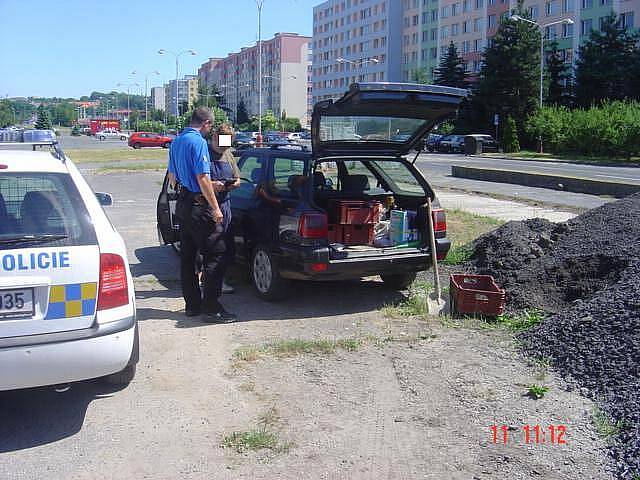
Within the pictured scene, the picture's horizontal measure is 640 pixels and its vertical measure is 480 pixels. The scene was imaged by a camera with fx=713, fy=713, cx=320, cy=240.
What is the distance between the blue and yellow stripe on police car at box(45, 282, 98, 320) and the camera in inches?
161

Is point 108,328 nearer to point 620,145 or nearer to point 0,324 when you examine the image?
point 0,324

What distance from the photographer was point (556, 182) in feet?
71.8

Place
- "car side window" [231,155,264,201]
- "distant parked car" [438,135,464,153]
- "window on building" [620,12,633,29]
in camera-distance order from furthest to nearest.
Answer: "window on building" [620,12,633,29] → "distant parked car" [438,135,464,153] → "car side window" [231,155,264,201]

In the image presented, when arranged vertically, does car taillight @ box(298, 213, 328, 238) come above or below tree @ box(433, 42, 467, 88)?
below

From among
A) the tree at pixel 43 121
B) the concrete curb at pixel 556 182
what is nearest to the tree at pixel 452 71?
the tree at pixel 43 121

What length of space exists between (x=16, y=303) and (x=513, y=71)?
205ft

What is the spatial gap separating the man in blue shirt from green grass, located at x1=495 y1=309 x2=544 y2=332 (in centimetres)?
253

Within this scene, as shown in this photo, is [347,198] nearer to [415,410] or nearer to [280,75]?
[415,410]

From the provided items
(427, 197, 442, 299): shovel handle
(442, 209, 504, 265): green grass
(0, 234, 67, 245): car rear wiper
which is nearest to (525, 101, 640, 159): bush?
(442, 209, 504, 265): green grass

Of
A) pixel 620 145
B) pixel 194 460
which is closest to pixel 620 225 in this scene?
pixel 194 460

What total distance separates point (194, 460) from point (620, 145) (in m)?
43.1

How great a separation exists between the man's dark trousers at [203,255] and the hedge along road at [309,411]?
224mm

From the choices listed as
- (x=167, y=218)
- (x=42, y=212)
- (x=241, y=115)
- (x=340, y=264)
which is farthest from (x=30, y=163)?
(x=241, y=115)
